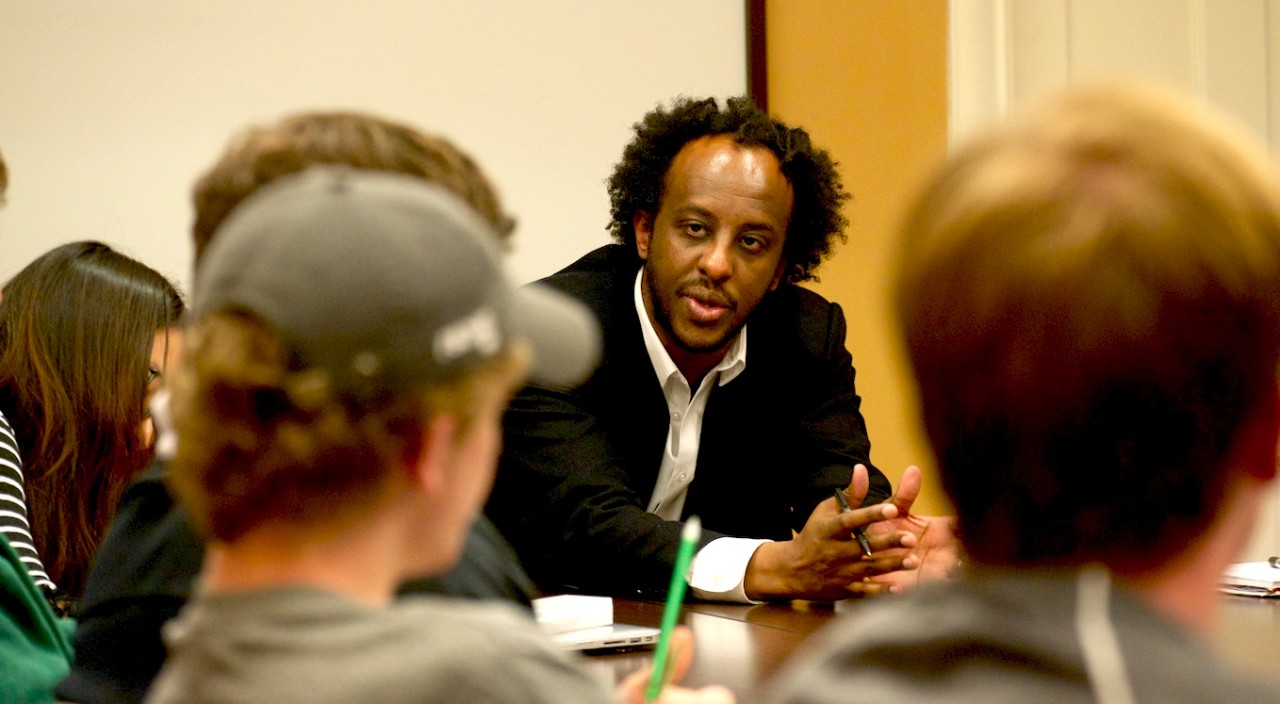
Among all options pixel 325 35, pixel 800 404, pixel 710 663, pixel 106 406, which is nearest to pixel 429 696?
pixel 710 663

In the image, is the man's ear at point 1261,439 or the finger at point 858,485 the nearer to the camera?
the man's ear at point 1261,439

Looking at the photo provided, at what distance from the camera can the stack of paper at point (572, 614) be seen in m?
1.37

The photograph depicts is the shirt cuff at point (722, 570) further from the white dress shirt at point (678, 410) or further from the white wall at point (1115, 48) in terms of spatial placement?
the white wall at point (1115, 48)

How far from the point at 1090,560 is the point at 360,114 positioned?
558 millimetres

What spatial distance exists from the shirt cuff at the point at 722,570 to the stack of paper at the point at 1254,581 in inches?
24.1

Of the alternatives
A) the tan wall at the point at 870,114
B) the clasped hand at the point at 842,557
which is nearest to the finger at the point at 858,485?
A: the clasped hand at the point at 842,557

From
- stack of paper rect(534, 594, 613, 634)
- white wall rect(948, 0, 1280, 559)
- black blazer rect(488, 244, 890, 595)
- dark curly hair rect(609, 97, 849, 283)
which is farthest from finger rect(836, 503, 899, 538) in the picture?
white wall rect(948, 0, 1280, 559)

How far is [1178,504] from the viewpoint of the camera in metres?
0.60

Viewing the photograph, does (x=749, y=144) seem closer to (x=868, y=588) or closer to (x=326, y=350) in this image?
(x=868, y=588)

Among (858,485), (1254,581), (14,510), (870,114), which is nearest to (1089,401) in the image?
(1254,581)

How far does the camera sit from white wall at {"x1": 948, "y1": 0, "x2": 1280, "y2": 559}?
3062mm

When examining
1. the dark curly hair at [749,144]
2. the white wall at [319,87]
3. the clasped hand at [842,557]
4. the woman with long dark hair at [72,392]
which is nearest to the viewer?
the clasped hand at [842,557]

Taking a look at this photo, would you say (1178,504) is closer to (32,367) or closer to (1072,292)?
(1072,292)

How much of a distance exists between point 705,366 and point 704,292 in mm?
168
